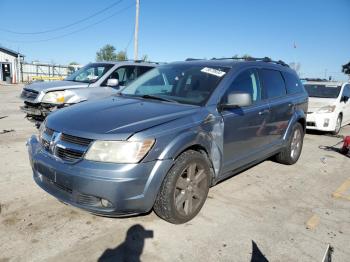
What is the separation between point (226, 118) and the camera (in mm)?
3928

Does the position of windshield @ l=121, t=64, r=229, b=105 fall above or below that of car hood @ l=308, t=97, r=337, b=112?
above

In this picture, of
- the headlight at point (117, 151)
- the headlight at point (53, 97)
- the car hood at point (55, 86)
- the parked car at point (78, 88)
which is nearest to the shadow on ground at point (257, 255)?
the headlight at point (117, 151)

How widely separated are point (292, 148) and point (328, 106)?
4.27m

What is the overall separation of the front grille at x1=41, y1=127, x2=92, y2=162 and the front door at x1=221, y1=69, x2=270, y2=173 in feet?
5.54

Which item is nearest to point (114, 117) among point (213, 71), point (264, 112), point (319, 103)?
point (213, 71)

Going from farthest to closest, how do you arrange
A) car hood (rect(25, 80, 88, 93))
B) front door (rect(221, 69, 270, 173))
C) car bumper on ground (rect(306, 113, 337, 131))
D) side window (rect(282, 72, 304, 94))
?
car bumper on ground (rect(306, 113, 337, 131)), car hood (rect(25, 80, 88, 93)), side window (rect(282, 72, 304, 94)), front door (rect(221, 69, 270, 173))

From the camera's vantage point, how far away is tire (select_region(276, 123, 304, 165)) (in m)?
5.82

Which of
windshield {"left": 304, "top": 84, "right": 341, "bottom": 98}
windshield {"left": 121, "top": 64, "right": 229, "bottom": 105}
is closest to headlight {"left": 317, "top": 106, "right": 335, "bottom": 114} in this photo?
windshield {"left": 304, "top": 84, "right": 341, "bottom": 98}

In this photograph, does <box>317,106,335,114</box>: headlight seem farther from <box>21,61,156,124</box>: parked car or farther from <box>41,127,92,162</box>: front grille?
<box>41,127,92,162</box>: front grille

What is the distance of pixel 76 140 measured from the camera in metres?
3.09

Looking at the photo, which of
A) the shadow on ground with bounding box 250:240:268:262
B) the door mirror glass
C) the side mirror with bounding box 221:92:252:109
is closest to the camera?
the shadow on ground with bounding box 250:240:268:262

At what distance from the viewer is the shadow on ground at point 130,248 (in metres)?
2.92

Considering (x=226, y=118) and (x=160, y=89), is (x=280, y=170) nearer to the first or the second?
(x=226, y=118)

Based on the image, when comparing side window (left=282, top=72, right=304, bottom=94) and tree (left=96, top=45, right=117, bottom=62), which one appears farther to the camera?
tree (left=96, top=45, right=117, bottom=62)
